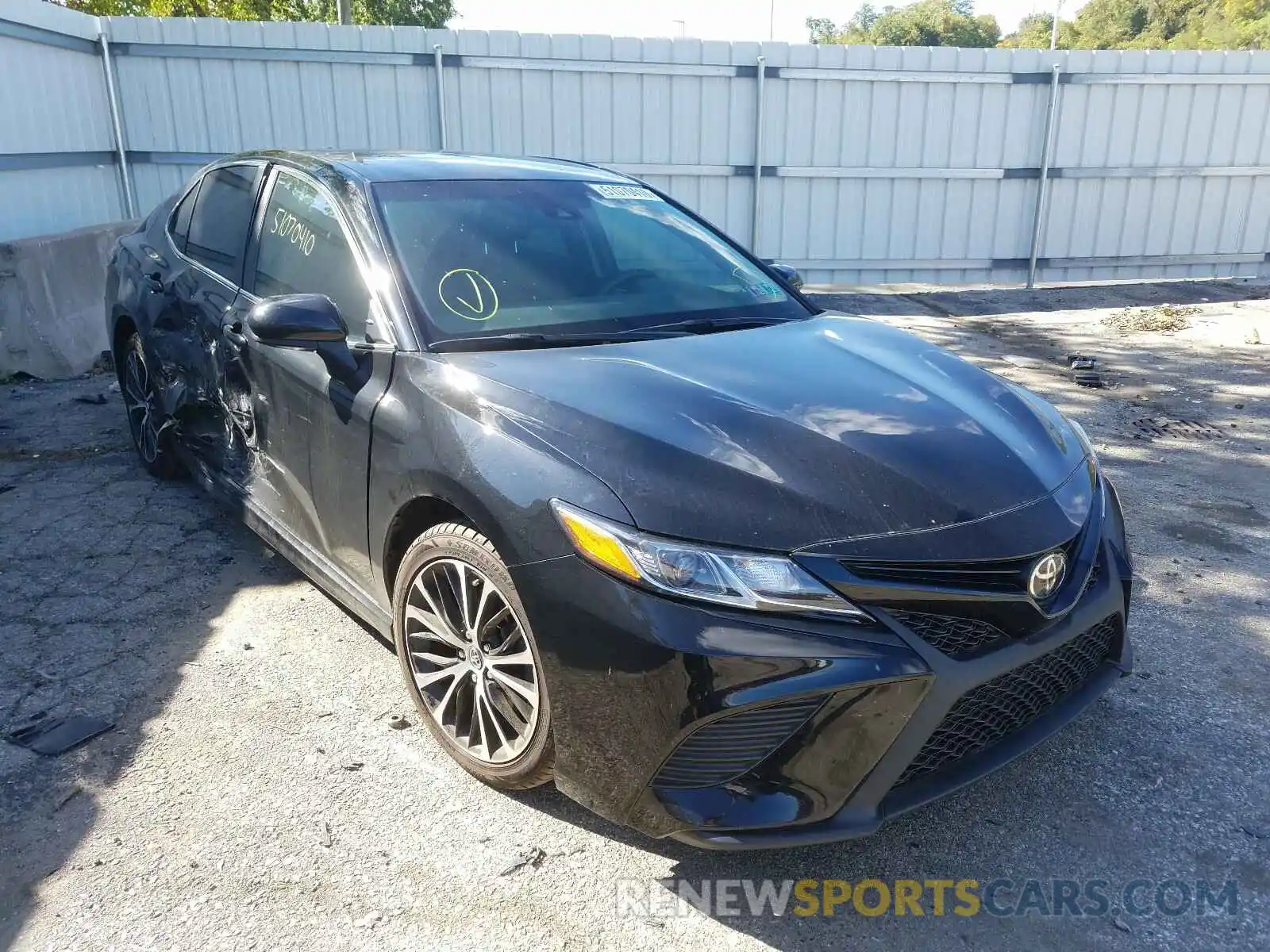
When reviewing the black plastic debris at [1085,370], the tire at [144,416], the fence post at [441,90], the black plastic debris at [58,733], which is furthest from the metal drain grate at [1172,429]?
the fence post at [441,90]

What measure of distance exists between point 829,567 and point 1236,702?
6.02 feet

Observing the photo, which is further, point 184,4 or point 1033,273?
point 184,4

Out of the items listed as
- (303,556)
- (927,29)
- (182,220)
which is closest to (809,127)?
(182,220)

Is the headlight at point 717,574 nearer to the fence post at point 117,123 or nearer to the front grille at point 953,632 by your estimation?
the front grille at point 953,632

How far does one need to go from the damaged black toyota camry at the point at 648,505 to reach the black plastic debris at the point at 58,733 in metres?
0.80

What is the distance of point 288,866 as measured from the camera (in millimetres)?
2367

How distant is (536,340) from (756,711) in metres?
1.35

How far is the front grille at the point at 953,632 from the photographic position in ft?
6.82

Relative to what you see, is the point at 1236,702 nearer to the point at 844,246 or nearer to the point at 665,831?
the point at 665,831

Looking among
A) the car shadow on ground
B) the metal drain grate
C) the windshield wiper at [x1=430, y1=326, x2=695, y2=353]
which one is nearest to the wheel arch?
the windshield wiper at [x1=430, y1=326, x2=695, y2=353]

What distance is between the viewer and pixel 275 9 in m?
23.2

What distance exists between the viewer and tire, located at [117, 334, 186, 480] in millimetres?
4555

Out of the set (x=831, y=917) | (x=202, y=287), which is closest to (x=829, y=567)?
(x=831, y=917)

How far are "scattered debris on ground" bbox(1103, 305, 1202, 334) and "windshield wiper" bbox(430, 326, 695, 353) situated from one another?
762cm
